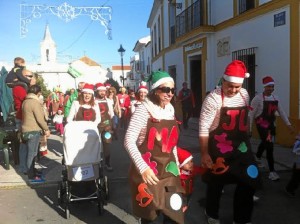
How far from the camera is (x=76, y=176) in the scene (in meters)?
4.89

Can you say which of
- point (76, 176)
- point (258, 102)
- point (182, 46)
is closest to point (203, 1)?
point (182, 46)

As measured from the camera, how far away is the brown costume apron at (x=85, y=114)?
248 inches

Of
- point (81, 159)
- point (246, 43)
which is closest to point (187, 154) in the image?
point (81, 159)

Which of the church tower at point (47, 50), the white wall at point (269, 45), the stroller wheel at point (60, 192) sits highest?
the church tower at point (47, 50)

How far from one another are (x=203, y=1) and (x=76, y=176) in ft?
35.9

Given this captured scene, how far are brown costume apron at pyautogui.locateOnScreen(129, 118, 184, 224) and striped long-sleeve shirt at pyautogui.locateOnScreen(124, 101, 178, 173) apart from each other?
1.9 inches

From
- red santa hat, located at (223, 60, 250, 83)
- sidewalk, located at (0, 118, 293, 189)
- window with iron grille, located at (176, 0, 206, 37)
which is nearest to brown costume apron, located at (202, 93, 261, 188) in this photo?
red santa hat, located at (223, 60, 250, 83)

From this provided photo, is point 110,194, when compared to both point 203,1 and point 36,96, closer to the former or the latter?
point 36,96

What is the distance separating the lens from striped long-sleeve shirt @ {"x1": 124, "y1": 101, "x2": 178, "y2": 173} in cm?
297

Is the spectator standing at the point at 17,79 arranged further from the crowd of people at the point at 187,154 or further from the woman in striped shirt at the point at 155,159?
the woman in striped shirt at the point at 155,159

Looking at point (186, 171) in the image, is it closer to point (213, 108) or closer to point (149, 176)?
point (149, 176)

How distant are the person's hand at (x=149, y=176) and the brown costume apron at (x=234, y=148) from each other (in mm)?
1121

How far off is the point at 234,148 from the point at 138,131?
3.88ft

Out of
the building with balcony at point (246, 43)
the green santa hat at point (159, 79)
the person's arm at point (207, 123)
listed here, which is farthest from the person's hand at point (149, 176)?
A: the building with balcony at point (246, 43)
